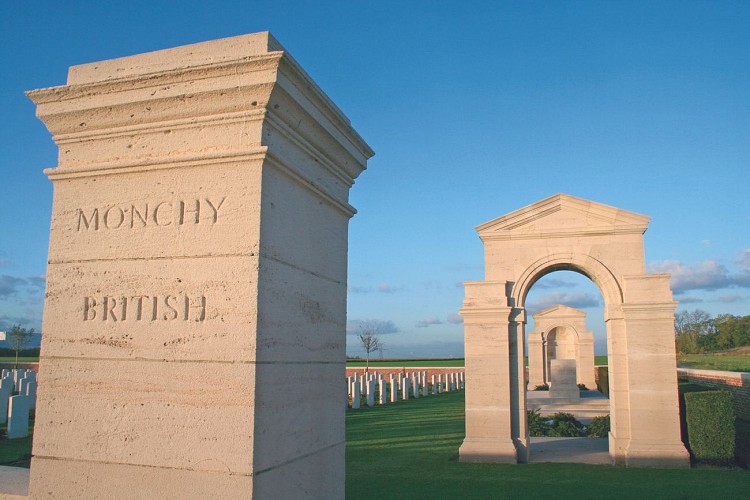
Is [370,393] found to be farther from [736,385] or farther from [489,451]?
[736,385]

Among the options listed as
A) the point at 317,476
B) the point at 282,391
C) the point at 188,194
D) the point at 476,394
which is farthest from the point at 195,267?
the point at 476,394

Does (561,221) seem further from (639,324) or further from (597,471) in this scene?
(597,471)

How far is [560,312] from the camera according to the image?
92.9 feet

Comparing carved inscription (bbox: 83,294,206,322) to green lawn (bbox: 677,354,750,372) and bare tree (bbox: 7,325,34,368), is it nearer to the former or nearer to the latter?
green lawn (bbox: 677,354,750,372)

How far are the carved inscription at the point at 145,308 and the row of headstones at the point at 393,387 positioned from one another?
17828 mm

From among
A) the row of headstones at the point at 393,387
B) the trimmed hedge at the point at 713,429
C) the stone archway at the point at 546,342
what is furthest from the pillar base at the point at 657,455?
the stone archway at the point at 546,342

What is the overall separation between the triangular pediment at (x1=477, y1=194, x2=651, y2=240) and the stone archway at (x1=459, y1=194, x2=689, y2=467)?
0.8 inches

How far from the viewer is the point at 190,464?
2.16m

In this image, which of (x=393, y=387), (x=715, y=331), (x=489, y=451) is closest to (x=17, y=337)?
(x=393, y=387)

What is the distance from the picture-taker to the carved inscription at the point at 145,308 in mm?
2234

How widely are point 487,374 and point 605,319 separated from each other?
108 inches

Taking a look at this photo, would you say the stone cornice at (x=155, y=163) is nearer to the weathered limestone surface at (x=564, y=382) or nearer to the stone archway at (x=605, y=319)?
the stone archway at (x=605, y=319)

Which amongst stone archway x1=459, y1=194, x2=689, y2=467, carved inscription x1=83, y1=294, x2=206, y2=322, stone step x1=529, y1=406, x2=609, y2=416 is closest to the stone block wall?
stone archway x1=459, y1=194, x2=689, y2=467

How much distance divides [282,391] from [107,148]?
1.31m
